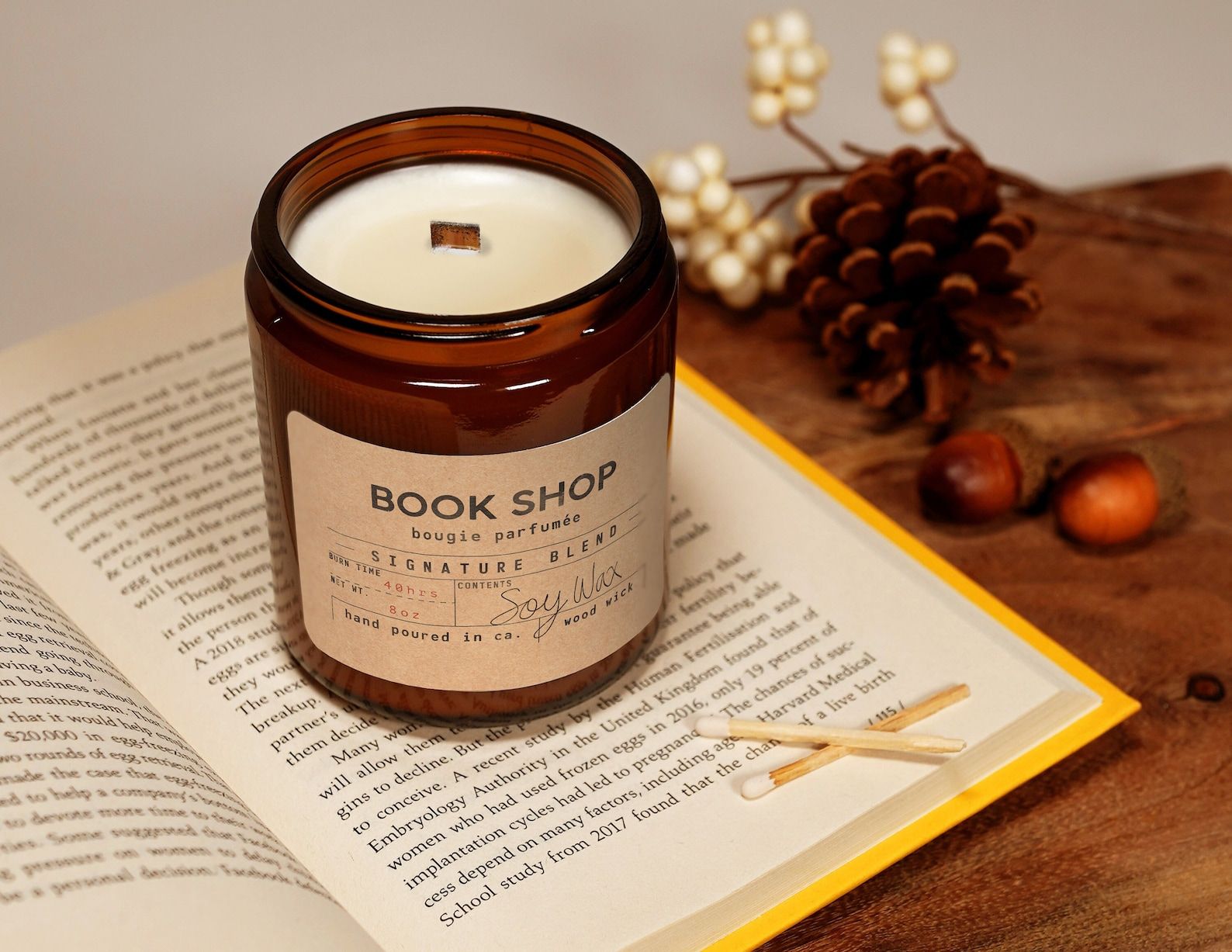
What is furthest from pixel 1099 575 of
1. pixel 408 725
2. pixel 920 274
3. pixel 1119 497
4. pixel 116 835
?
pixel 116 835

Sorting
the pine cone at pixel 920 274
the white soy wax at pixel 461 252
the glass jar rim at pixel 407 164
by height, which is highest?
the glass jar rim at pixel 407 164

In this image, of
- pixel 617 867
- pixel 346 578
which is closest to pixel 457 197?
pixel 346 578

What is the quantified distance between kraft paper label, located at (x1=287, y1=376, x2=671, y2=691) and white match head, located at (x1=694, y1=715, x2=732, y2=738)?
5 cm

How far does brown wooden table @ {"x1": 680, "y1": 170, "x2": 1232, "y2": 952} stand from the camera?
0.57m

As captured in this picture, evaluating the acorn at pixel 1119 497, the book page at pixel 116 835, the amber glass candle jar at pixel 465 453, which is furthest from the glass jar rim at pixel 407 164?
the acorn at pixel 1119 497

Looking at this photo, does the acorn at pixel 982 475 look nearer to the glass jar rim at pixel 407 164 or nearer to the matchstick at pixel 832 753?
the matchstick at pixel 832 753

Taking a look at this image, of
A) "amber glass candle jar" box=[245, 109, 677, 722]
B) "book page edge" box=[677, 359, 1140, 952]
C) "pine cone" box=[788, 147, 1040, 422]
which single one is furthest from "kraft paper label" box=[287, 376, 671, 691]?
"pine cone" box=[788, 147, 1040, 422]

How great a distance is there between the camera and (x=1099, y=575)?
0.72 metres

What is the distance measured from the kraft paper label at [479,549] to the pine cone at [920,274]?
232 mm

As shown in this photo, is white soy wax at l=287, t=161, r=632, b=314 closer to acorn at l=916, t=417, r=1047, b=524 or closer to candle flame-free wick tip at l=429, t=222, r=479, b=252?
candle flame-free wick tip at l=429, t=222, r=479, b=252

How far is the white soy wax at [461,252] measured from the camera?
53 cm

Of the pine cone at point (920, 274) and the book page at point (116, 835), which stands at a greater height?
the pine cone at point (920, 274)

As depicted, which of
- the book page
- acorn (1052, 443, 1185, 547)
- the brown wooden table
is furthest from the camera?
acorn (1052, 443, 1185, 547)

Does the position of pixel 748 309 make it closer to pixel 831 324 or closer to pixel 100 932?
pixel 831 324
